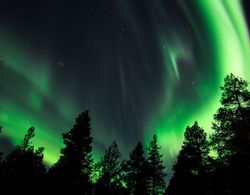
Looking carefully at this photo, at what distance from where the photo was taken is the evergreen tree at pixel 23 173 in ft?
90.8

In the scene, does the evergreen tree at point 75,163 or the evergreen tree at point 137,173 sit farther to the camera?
the evergreen tree at point 137,173

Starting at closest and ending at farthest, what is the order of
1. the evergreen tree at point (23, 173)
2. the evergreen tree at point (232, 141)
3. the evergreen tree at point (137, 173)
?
1. the evergreen tree at point (232, 141)
2. the evergreen tree at point (23, 173)
3. the evergreen tree at point (137, 173)

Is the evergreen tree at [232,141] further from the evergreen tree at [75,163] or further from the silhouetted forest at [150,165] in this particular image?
the evergreen tree at [75,163]

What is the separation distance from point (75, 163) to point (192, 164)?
614 inches

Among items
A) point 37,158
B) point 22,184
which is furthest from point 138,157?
point 22,184

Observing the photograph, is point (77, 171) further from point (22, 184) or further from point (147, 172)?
point (147, 172)

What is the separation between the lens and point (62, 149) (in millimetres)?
32156

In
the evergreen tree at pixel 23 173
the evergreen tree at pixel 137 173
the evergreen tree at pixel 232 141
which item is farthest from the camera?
the evergreen tree at pixel 137 173

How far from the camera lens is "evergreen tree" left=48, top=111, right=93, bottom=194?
28219 millimetres

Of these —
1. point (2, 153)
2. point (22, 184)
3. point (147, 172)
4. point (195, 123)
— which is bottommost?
point (22, 184)

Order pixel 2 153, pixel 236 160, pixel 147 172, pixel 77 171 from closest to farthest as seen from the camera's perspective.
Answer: pixel 236 160
pixel 2 153
pixel 77 171
pixel 147 172

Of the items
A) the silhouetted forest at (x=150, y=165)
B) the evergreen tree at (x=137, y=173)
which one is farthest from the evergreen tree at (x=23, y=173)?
the evergreen tree at (x=137, y=173)

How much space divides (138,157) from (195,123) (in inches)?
509

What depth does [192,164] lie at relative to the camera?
1262 inches
